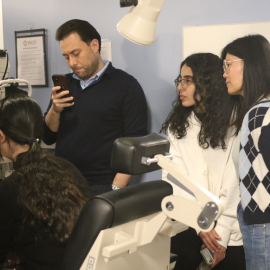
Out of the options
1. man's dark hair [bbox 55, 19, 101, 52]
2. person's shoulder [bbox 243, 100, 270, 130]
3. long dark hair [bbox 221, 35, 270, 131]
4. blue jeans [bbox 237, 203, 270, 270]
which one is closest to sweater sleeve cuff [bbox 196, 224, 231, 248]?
blue jeans [bbox 237, 203, 270, 270]

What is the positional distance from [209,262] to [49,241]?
949 mm

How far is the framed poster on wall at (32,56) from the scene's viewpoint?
2695mm

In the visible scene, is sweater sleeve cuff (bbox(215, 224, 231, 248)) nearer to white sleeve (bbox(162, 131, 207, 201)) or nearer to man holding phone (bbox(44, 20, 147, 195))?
white sleeve (bbox(162, 131, 207, 201))

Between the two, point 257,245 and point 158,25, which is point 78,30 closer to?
point 158,25

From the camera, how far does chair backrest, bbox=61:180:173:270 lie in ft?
3.04

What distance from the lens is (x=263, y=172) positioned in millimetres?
1346

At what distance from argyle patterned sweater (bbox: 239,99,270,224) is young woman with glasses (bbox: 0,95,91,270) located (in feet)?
2.08

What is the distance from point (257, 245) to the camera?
139 cm

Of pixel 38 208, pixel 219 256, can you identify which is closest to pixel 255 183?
pixel 219 256

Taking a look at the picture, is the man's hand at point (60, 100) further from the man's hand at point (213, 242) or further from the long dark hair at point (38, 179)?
the man's hand at point (213, 242)

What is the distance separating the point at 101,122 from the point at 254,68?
37.3 inches

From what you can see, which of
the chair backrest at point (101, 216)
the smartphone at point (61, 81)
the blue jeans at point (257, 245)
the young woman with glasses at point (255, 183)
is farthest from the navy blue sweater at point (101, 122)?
the chair backrest at point (101, 216)

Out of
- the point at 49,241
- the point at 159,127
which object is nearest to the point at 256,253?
the point at 49,241

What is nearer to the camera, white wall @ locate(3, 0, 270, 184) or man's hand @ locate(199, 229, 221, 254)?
man's hand @ locate(199, 229, 221, 254)
